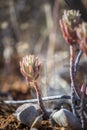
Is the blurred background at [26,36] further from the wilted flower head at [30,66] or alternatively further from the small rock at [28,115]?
the wilted flower head at [30,66]

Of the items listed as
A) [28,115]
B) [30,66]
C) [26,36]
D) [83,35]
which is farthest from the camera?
[26,36]

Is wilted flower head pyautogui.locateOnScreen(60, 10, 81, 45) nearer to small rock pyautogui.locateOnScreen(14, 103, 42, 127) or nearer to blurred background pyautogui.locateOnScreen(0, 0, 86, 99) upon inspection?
small rock pyautogui.locateOnScreen(14, 103, 42, 127)

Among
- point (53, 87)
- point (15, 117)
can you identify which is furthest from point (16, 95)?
point (15, 117)

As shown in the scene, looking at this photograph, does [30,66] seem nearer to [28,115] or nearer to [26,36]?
[28,115]

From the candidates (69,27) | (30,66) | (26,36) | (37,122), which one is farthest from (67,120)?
(26,36)

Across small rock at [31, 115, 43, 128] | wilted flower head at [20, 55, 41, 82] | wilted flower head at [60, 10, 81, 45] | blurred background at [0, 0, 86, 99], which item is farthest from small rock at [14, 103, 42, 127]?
blurred background at [0, 0, 86, 99]

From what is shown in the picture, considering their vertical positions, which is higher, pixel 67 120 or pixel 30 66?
pixel 30 66

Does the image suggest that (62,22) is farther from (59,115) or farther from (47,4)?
(47,4)

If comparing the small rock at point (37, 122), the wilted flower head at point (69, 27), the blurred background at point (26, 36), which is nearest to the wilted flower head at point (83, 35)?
the wilted flower head at point (69, 27)
